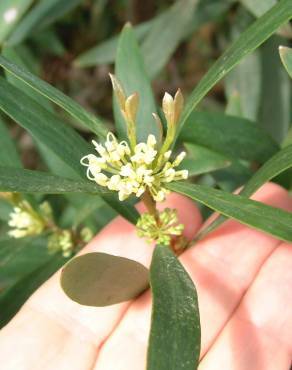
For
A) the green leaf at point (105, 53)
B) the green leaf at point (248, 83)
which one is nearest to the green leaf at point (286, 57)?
the green leaf at point (248, 83)

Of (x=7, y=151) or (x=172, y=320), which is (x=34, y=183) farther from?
(x=7, y=151)

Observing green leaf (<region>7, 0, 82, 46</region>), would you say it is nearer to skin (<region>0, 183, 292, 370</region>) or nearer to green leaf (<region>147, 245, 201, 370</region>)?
skin (<region>0, 183, 292, 370</region>)

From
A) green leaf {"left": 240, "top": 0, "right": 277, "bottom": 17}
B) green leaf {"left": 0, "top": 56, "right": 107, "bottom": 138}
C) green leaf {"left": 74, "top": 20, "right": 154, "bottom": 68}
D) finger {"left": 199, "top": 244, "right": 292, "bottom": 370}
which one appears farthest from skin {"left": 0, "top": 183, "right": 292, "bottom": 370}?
green leaf {"left": 74, "top": 20, "right": 154, "bottom": 68}

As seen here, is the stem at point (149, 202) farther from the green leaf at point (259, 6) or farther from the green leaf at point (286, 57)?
the green leaf at point (259, 6)

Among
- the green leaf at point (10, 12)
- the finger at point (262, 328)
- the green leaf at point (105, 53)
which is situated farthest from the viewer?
the green leaf at point (105, 53)

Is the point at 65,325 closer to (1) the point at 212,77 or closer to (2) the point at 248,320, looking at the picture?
(2) the point at 248,320

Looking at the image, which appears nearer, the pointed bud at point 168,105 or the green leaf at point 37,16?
the pointed bud at point 168,105

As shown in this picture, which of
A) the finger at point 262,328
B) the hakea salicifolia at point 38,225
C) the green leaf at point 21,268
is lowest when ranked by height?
the green leaf at point 21,268
